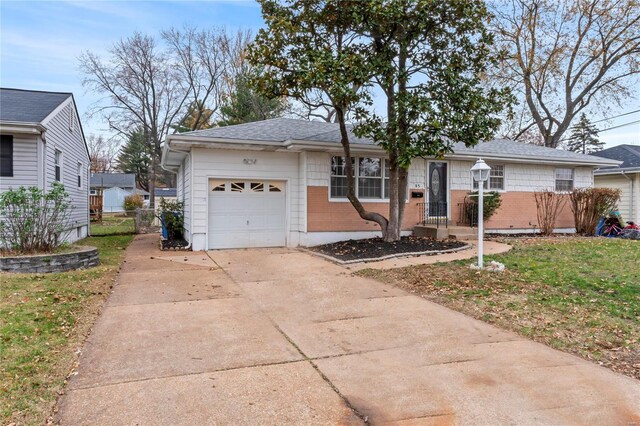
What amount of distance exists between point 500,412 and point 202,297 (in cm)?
448

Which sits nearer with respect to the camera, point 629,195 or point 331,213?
point 331,213

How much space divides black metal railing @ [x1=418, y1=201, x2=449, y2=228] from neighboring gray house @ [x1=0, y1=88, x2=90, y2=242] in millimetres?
10036

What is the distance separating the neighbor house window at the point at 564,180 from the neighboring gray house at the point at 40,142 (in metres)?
16.2

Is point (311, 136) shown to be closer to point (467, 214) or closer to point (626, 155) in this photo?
point (467, 214)

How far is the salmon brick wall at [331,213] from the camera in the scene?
11.7 meters

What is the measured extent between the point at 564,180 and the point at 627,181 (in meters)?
5.13

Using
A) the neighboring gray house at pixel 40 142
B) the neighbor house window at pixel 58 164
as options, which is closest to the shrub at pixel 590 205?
the neighboring gray house at pixel 40 142

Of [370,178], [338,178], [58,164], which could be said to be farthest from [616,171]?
[58,164]

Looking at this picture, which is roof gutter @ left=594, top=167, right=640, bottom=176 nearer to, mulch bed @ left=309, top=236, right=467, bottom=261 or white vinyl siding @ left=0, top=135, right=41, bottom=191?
mulch bed @ left=309, top=236, right=467, bottom=261

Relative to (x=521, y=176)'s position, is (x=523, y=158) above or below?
above

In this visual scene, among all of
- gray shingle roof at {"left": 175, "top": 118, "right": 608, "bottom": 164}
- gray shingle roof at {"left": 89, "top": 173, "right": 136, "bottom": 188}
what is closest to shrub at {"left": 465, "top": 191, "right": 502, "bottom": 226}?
gray shingle roof at {"left": 175, "top": 118, "right": 608, "bottom": 164}

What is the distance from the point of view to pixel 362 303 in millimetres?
5902

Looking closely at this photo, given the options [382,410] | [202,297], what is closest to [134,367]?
[382,410]

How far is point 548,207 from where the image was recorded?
1438 cm
